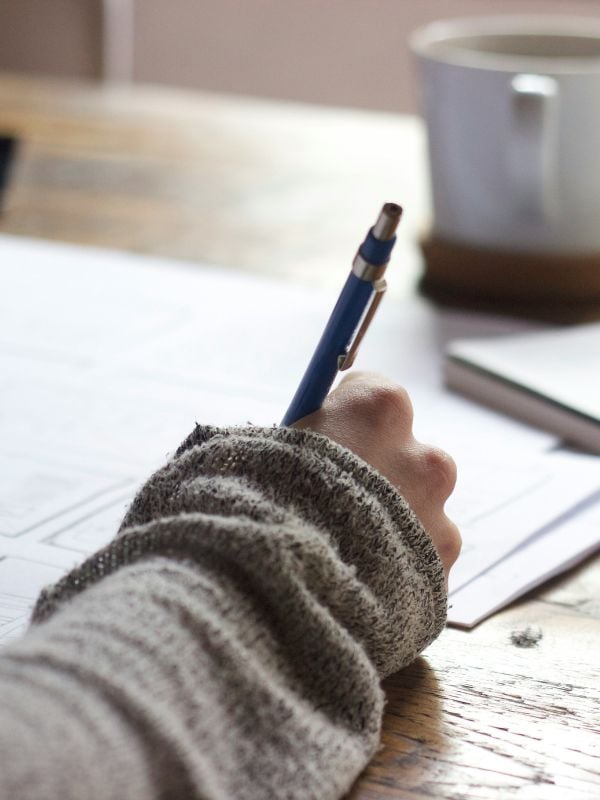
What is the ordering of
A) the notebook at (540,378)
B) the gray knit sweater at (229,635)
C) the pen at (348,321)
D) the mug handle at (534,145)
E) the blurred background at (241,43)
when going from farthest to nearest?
the blurred background at (241,43), the mug handle at (534,145), the notebook at (540,378), the pen at (348,321), the gray knit sweater at (229,635)

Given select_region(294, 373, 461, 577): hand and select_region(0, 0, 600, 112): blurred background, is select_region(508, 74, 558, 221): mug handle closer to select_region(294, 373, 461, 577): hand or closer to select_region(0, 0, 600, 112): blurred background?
select_region(294, 373, 461, 577): hand

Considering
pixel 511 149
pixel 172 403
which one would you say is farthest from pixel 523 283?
pixel 172 403

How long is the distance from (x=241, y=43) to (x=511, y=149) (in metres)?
1.79

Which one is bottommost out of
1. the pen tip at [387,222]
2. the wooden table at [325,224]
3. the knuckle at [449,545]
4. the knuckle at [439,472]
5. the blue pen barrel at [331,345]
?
the wooden table at [325,224]

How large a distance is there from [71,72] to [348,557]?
2.18 meters

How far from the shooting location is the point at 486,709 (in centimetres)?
38

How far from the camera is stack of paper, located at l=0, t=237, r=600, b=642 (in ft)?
1.59

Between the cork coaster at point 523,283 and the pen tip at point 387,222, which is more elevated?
the pen tip at point 387,222

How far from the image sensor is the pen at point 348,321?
40cm

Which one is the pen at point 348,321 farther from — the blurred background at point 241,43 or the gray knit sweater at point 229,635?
the blurred background at point 241,43

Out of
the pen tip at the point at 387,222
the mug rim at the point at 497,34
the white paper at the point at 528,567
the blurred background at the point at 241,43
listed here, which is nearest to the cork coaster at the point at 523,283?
the mug rim at the point at 497,34

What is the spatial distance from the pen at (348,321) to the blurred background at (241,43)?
6.61 ft

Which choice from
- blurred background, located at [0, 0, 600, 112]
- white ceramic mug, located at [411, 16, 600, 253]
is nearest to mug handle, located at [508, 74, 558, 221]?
white ceramic mug, located at [411, 16, 600, 253]

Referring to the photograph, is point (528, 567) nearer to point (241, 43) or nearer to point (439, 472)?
point (439, 472)
